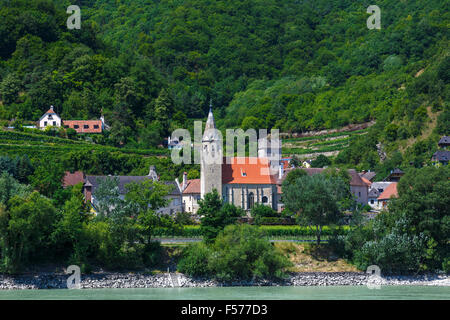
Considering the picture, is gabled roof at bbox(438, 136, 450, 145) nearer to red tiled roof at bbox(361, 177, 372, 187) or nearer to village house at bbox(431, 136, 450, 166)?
village house at bbox(431, 136, 450, 166)

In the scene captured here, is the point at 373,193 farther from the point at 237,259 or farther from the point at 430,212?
the point at 237,259

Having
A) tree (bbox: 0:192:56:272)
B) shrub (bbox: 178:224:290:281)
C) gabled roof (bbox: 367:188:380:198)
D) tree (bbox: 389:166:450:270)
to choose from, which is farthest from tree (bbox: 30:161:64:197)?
gabled roof (bbox: 367:188:380:198)

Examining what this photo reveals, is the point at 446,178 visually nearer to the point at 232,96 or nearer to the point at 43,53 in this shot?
the point at 43,53

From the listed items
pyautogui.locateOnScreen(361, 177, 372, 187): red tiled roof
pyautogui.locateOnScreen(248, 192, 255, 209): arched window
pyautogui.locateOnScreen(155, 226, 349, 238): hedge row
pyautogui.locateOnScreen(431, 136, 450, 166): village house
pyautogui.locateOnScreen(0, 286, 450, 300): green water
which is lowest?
pyautogui.locateOnScreen(0, 286, 450, 300): green water

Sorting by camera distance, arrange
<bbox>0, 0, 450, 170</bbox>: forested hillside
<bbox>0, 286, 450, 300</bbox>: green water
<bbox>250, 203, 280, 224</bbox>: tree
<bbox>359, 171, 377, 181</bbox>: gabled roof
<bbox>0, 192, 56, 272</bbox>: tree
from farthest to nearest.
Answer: <bbox>0, 0, 450, 170</bbox>: forested hillside
<bbox>359, 171, 377, 181</bbox>: gabled roof
<bbox>250, 203, 280, 224</bbox>: tree
<bbox>0, 192, 56, 272</bbox>: tree
<bbox>0, 286, 450, 300</bbox>: green water
